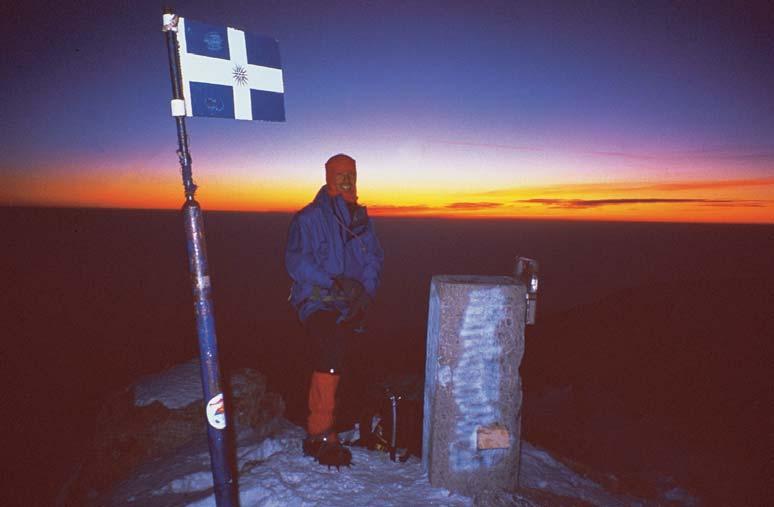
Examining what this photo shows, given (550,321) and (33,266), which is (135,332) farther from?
(33,266)

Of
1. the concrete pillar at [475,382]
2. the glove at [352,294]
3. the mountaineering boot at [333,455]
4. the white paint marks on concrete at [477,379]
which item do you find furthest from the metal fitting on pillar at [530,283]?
the mountaineering boot at [333,455]

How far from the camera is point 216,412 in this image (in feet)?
7.67

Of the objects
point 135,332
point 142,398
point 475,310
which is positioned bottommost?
point 135,332

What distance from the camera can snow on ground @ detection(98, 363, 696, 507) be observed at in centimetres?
301

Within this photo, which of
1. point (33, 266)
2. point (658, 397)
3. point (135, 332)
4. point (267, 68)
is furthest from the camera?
point (33, 266)

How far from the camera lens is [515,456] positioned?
323 cm

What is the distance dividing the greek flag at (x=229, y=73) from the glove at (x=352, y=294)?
1.50 metres

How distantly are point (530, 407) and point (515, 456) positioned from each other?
1010 cm

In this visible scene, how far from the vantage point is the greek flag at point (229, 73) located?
214 centimetres

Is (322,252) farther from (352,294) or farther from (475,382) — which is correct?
(475,382)

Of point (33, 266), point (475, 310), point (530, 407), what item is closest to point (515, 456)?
point (475, 310)

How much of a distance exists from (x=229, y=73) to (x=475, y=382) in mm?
2633

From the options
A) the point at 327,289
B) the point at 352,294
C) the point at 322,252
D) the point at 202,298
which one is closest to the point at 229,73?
the point at 202,298

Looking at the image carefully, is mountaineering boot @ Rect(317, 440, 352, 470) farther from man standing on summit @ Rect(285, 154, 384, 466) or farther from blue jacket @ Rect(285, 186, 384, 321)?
blue jacket @ Rect(285, 186, 384, 321)
